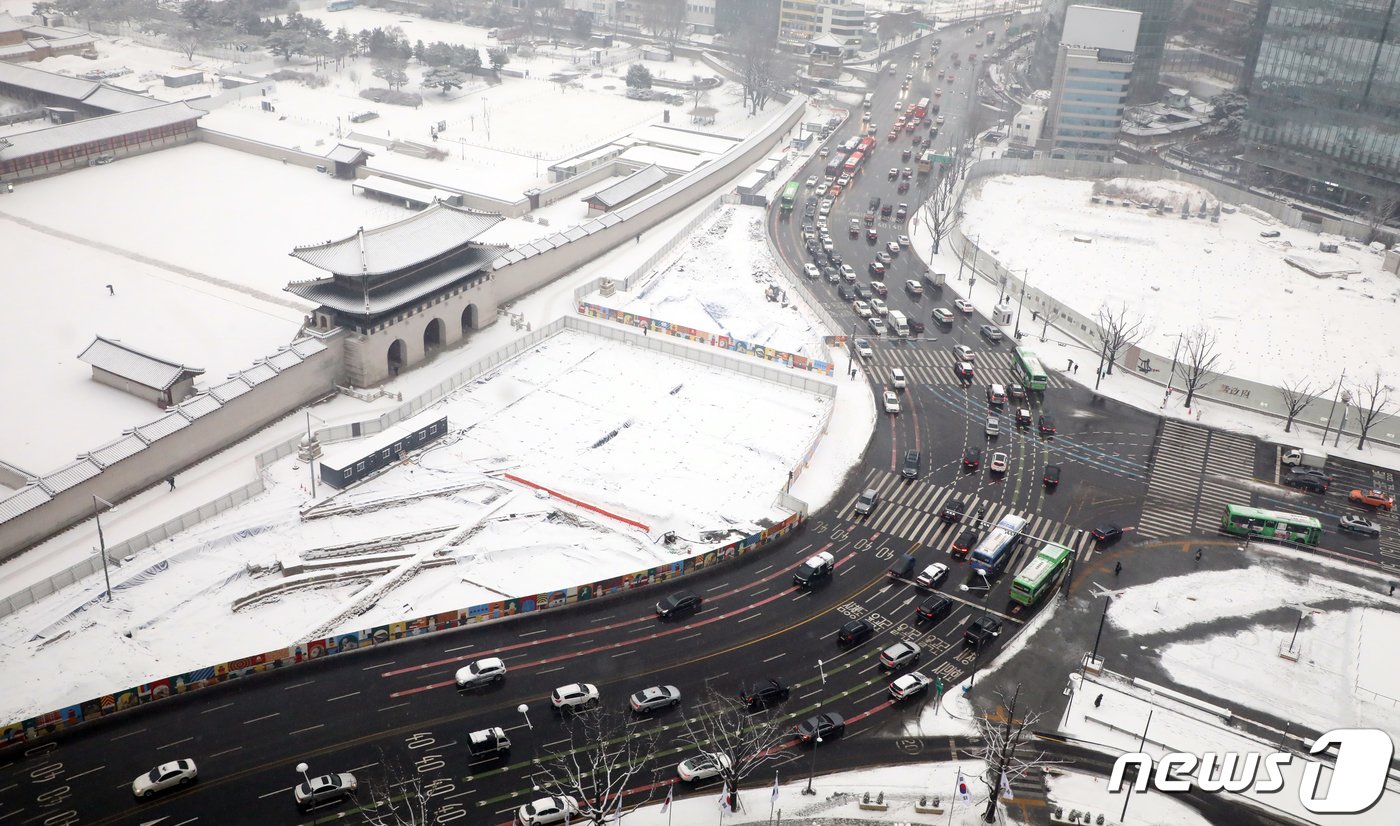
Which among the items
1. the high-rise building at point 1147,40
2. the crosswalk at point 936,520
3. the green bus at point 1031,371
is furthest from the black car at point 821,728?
the high-rise building at point 1147,40

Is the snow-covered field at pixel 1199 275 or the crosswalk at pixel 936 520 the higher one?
the snow-covered field at pixel 1199 275

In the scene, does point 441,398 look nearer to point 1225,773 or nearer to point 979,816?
point 979,816

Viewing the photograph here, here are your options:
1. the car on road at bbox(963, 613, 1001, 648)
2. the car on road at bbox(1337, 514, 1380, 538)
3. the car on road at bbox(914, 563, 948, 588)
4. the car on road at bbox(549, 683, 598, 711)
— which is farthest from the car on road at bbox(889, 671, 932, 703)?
the car on road at bbox(1337, 514, 1380, 538)

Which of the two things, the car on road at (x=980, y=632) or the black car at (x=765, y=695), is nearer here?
the black car at (x=765, y=695)

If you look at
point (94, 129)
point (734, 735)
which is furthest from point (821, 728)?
point (94, 129)

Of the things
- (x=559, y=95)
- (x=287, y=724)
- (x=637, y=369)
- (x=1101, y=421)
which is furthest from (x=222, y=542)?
(x=559, y=95)

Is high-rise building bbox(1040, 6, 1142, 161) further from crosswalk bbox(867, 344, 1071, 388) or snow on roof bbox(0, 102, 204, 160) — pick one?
snow on roof bbox(0, 102, 204, 160)

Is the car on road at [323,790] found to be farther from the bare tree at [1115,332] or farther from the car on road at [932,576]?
the bare tree at [1115,332]
